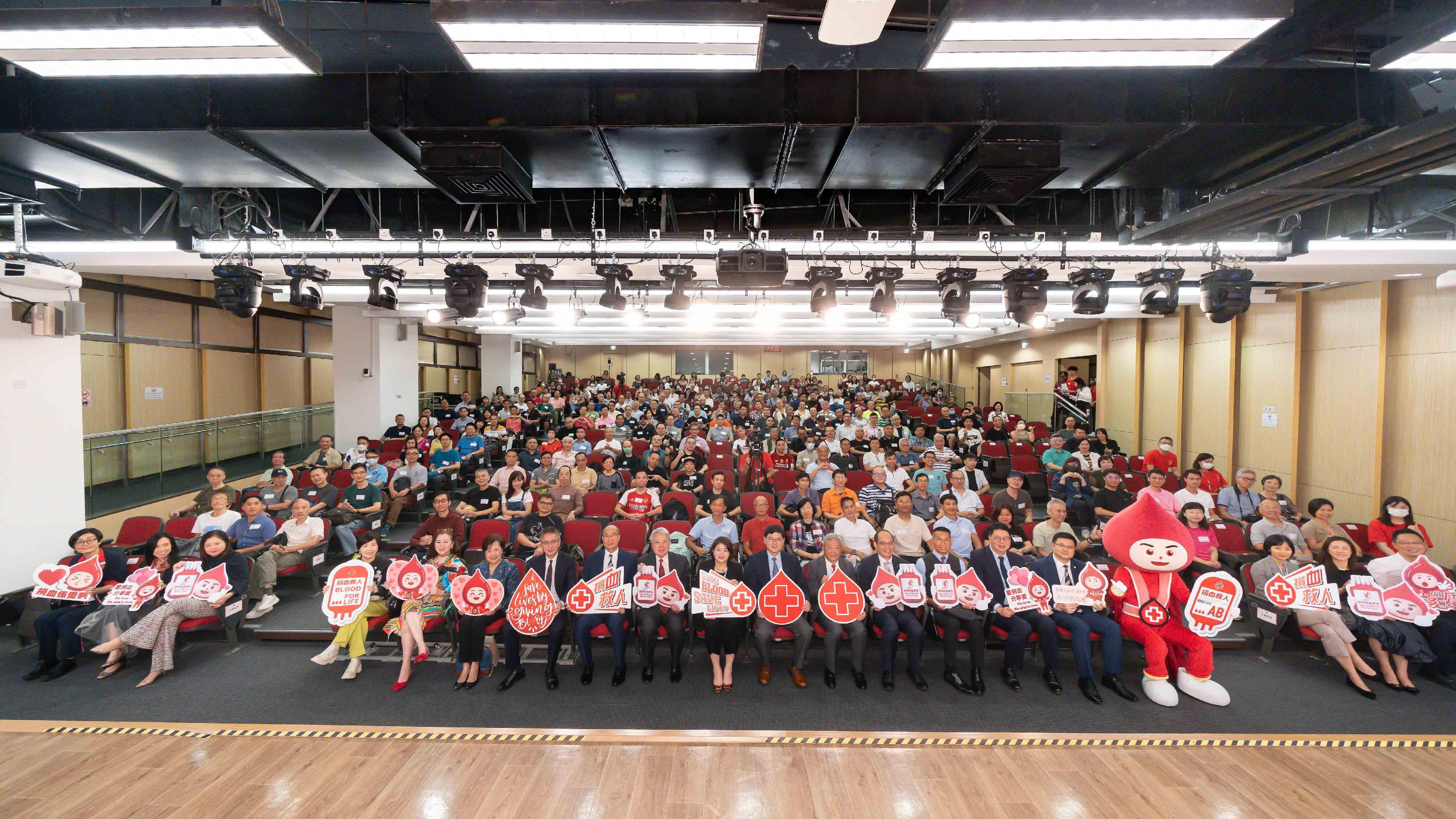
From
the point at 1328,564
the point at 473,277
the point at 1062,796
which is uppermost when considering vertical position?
the point at 473,277

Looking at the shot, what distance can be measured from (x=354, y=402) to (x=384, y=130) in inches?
352

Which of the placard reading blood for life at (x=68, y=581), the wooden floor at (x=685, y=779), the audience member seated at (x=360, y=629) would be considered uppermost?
the placard reading blood for life at (x=68, y=581)

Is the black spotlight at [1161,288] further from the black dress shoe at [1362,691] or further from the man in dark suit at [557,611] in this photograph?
the man in dark suit at [557,611]

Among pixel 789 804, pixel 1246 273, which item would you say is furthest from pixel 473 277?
pixel 1246 273

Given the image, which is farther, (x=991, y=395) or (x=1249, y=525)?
(x=991, y=395)

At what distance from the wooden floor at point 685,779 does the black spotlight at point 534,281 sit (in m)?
4.49

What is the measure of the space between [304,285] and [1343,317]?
1318 cm

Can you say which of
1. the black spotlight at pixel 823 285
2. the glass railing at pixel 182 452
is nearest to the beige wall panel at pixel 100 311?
the glass railing at pixel 182 452

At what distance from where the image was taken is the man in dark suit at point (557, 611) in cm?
A: 441

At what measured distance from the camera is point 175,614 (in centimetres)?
464

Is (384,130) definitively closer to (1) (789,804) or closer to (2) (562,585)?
(2) (562,585)

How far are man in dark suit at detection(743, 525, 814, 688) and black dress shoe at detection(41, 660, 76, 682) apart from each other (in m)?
5.48

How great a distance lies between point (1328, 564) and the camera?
5.30 m

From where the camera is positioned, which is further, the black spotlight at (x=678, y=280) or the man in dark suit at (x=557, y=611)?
the black spotlight at (x=678, y=280)
